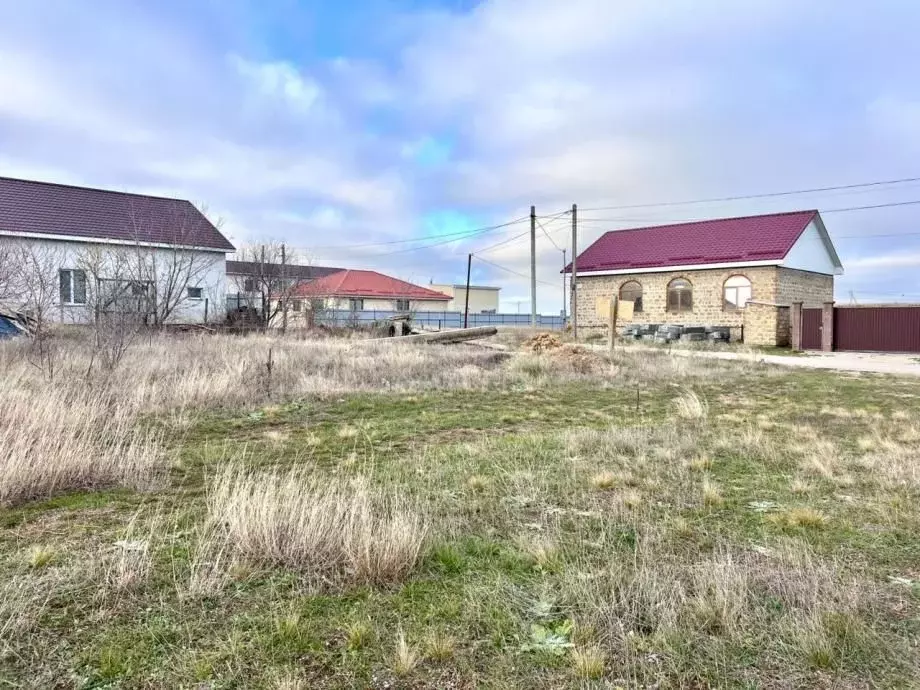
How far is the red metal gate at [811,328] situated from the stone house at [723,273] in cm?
119

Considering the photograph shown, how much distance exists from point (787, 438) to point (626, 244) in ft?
94.4

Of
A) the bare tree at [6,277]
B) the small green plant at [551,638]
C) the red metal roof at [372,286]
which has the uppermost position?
the red metal roof at [372,286]

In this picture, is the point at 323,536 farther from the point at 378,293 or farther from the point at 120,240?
the point at 378,293

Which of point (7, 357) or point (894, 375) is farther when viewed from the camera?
point (894, 375)

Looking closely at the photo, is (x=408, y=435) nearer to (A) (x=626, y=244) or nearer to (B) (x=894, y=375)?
(B) (x=894, y=375)

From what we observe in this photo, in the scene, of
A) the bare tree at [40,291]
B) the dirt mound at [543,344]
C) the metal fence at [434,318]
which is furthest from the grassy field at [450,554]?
the metal fence at [434,318]

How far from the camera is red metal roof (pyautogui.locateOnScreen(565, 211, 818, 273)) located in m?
28.2

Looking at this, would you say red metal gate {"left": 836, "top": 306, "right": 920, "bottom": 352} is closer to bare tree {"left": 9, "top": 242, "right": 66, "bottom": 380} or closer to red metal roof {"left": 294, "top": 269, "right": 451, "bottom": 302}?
bare tree {"left": 9, "top": 242, "right": 66, "bottom": 380}

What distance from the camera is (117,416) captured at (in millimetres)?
6879

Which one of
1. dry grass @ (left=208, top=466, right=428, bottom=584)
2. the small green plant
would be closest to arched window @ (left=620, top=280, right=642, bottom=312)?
dry grass @ (left=208, top=466, right=428, bottom=584)

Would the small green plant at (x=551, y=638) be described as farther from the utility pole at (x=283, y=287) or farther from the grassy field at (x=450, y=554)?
the utility pole at (x=283, y=287)

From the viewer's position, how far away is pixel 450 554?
3.50 metres

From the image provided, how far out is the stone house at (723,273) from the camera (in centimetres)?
2755

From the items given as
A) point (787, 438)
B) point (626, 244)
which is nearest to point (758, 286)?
point (626, 244)
